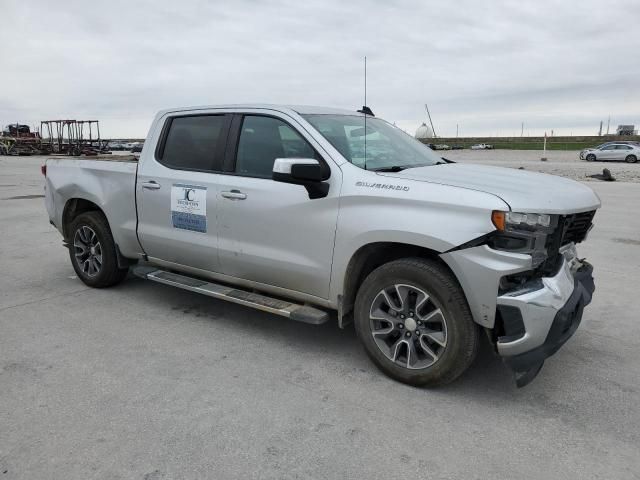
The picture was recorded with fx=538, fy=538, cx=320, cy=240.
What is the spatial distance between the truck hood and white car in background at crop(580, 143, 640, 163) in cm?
3257

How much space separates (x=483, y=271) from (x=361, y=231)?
0.85m

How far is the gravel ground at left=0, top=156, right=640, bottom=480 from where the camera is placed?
272 centimetres

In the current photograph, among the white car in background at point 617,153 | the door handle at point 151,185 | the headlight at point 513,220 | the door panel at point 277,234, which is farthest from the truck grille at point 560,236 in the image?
the white car in background at point 617,153

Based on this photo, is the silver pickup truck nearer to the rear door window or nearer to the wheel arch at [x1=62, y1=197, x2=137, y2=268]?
the rear door window

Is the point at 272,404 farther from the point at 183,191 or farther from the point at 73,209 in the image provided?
the point at 73,209

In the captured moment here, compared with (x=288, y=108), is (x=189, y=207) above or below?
below

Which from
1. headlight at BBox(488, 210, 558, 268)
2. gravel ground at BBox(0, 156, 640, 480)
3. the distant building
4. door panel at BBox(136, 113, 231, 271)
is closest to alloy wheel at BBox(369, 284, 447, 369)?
gravel ground at BBox(0, 156, 640, 480)

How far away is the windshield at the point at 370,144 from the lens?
13.0 ft

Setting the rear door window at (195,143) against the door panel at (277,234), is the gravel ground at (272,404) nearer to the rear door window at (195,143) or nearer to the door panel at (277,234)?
the door panel at (277,234)

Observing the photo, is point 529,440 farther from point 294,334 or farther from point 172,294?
point 172,294

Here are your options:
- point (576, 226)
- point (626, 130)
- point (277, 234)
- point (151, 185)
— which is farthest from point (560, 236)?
point (626, 130)

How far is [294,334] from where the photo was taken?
4.50 metres

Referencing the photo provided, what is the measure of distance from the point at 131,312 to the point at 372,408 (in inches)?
107

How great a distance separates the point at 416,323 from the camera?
346 cm
